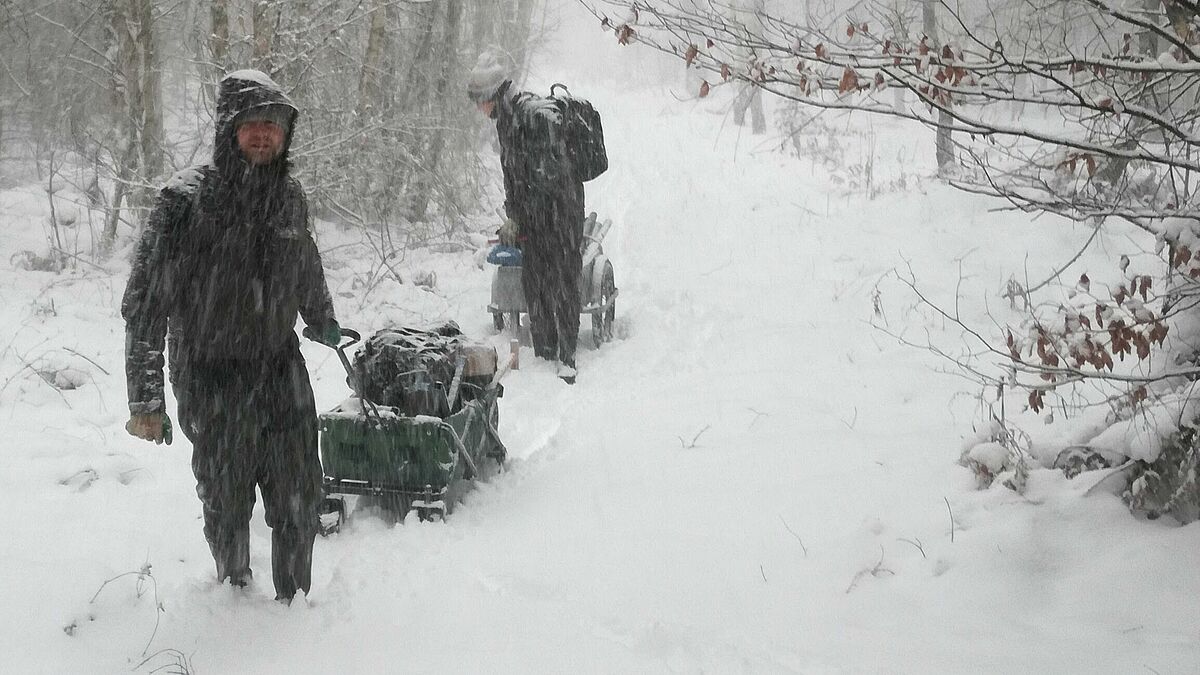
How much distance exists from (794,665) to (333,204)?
874 centimetres

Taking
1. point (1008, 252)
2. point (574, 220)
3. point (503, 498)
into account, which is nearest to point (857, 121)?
point (1008, 252)

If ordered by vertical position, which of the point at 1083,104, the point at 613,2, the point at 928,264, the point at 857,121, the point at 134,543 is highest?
the point at 857,121

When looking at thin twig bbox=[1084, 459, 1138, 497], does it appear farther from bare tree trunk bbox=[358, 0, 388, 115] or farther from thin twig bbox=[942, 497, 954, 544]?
bare tree trunk bbox=[358, 0, 388, 115]

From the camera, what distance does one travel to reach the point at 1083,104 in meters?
2.62

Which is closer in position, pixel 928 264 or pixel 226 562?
pixel 226 562

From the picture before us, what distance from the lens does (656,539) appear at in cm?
467

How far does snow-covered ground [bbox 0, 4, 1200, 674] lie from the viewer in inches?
137

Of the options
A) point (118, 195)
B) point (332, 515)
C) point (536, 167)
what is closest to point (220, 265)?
point (332, 515)

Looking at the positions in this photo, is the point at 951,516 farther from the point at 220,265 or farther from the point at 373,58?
the point at 373,58

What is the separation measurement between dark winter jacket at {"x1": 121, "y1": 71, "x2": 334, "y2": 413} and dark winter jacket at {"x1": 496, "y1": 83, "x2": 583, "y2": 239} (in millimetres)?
3870

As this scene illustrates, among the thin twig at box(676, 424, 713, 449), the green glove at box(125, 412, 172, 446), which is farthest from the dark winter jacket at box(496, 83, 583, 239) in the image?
the green glove at box(125, 412, 172, 446)

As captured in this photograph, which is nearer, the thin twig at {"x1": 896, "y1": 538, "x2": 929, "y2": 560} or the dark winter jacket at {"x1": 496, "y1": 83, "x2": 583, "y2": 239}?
the thin twig at {"x1": 896, "y1": 538, "x2": 929, "y2": 560}

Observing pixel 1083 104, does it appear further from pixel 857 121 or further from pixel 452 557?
pixel 857 121

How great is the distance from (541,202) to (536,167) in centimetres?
31
